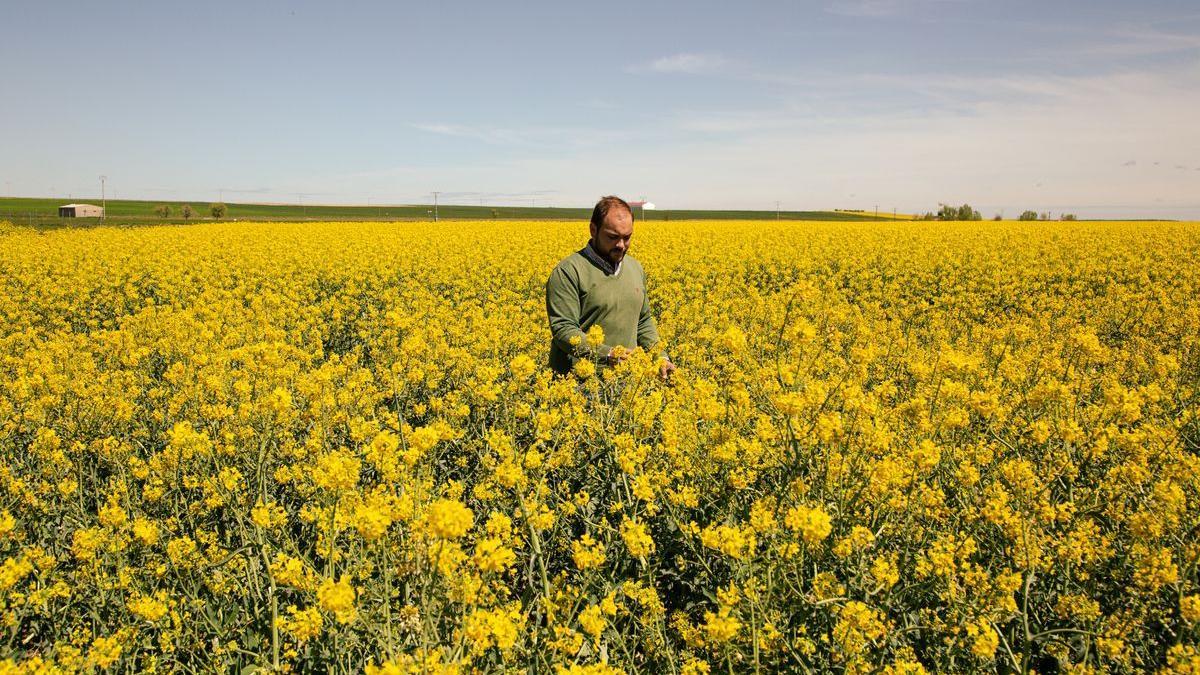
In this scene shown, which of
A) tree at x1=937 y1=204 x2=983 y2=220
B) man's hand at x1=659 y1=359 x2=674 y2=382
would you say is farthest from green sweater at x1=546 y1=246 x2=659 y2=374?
tree at x1=937 y1=204 x2=983 y2=220

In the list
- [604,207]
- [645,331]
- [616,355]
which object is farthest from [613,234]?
[645,331]

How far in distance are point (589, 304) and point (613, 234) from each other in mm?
560

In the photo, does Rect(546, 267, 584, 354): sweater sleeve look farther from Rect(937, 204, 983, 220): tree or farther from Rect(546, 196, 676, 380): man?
Rect(937, 204, 983, 220): tree

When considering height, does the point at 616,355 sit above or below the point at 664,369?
above

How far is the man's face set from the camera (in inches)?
173

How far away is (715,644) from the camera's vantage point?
2400 millimetres

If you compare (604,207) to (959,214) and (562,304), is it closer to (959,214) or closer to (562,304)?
(562,304)

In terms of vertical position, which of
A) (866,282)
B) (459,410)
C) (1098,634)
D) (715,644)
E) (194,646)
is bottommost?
(194,646)

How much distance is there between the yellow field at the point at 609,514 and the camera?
2.23 meters

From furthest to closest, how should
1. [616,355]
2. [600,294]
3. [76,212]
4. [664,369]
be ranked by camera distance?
[76,212] → [600,294] → [664,369] → [616,355]

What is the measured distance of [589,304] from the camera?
4.67m

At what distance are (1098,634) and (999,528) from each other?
1.85 feet

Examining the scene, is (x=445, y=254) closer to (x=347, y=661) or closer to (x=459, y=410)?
(x=459, y=410)

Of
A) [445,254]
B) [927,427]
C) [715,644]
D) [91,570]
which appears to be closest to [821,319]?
[927,427]
